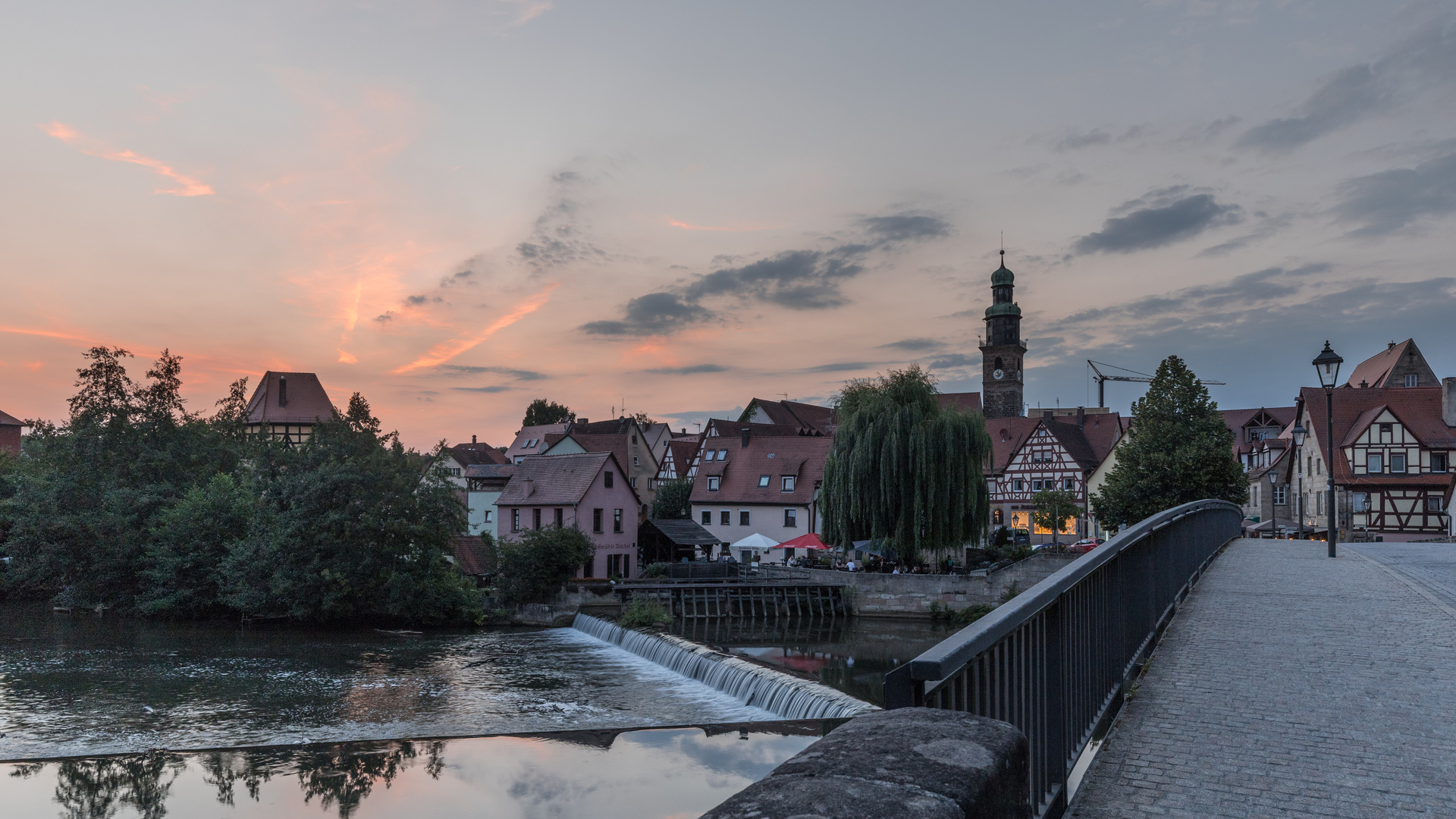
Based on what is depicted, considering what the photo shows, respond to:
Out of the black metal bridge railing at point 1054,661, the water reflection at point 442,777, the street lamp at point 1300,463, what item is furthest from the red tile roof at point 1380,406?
the black metal bridge railing at point 1054,661

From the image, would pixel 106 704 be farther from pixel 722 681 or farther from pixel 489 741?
pixel 722 681

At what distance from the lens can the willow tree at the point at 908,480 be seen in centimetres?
4103

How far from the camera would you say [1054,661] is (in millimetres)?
3934

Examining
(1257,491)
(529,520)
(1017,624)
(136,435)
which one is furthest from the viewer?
(1257,491)

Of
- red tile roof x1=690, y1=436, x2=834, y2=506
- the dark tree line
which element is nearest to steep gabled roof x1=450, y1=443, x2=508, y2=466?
red tile roof x1=690, y1=436, x2=834, y2=506

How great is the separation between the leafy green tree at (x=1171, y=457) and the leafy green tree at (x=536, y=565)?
72.0ft

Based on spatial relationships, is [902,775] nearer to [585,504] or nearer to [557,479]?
[585,504]

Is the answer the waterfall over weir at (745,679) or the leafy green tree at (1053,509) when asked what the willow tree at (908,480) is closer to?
the waterfall over weir at (745,679)

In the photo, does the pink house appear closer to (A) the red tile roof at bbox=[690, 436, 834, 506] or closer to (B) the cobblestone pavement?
(A) the red tile roof at bbox=[690, 436, 834, 506]

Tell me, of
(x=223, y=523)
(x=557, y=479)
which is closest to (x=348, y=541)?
(x=223, y=523)

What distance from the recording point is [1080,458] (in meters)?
63.2

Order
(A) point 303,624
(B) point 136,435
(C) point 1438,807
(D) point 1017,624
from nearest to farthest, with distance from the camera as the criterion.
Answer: (D) point 1017,624
(C) point 1438,807
(A) point 303,624
(B) point 136,435

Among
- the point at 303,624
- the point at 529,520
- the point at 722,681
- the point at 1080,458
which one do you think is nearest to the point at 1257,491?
the point at 1080,458

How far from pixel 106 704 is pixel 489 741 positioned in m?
10.4
